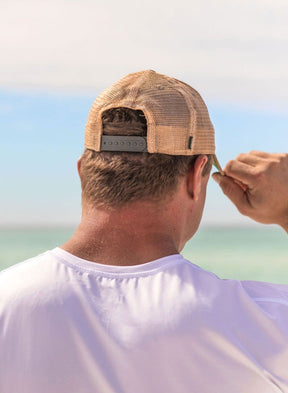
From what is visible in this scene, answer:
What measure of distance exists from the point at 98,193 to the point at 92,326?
41cm

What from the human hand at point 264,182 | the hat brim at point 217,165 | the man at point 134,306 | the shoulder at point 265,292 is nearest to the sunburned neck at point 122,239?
the man at point 134,306

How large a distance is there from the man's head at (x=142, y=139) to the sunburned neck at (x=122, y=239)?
1.9 inches

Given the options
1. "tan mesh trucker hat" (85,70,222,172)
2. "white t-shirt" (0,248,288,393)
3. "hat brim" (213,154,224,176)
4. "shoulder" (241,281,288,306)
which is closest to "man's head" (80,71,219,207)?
"tan mesh trucker hat" (85,70,222,172)

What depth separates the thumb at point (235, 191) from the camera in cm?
253

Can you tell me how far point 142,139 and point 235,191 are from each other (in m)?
0.68

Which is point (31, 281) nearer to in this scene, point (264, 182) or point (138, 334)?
point (138, 334)

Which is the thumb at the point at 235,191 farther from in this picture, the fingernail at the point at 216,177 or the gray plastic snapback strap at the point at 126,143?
the gray plastic snapback strap at the point at 126,143

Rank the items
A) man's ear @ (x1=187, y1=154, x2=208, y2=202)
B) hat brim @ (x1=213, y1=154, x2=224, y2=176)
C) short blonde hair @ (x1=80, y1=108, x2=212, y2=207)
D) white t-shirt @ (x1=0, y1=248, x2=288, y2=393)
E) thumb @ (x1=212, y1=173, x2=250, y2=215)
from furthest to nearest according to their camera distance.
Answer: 1. thumb @ (x1=212, y1=173, x2=250, y2=215)
2. hat brim @ (x1=213, y1=154, x2=224, y2=176)
3. man's ear @ (x1=187, y1=154, x2=208, y2=202)
4. short blonde hair @ (x1=80, y1=108, x2=212, y2=207)
5. white t-shirt @ (x1=0, y1=248, x2=288, y2=393)

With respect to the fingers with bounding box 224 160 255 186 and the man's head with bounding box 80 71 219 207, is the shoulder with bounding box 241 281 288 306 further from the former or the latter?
the fingers with bounding box 224 160 255 186

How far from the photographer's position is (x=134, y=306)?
183cm

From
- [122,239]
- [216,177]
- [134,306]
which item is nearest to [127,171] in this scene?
[122,239]

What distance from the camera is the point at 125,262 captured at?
1.89 meters

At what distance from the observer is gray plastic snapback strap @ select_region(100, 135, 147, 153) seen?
1.98 meters

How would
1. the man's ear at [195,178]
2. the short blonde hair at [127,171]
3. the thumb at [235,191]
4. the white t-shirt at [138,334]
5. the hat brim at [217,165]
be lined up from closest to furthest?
1. the white t-shirt at [138,334]
2. the short blonde hair at [127,171]
3. the man's ear at [195,178]
4. the hat brim at [217,165]
5. the thumb at [235,191]
